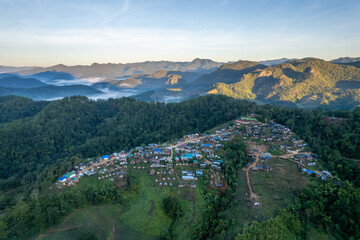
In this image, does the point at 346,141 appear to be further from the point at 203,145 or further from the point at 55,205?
the point at 55,205

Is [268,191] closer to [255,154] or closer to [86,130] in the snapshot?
[255,154]

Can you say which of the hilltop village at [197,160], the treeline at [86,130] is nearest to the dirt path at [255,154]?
the hilltop village at [197,160]

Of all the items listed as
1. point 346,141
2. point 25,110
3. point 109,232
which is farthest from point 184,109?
point 25,110

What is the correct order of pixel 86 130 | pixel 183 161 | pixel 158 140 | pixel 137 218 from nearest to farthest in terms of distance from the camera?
1. pixel 137 218
2. pixel 183 161
3. pixel 158 140
4. pixel 86 130

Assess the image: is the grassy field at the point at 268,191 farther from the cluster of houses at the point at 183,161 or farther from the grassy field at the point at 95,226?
the grassy field at the point at 95,226

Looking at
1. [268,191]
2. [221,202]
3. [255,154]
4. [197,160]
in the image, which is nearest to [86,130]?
[197,160]
